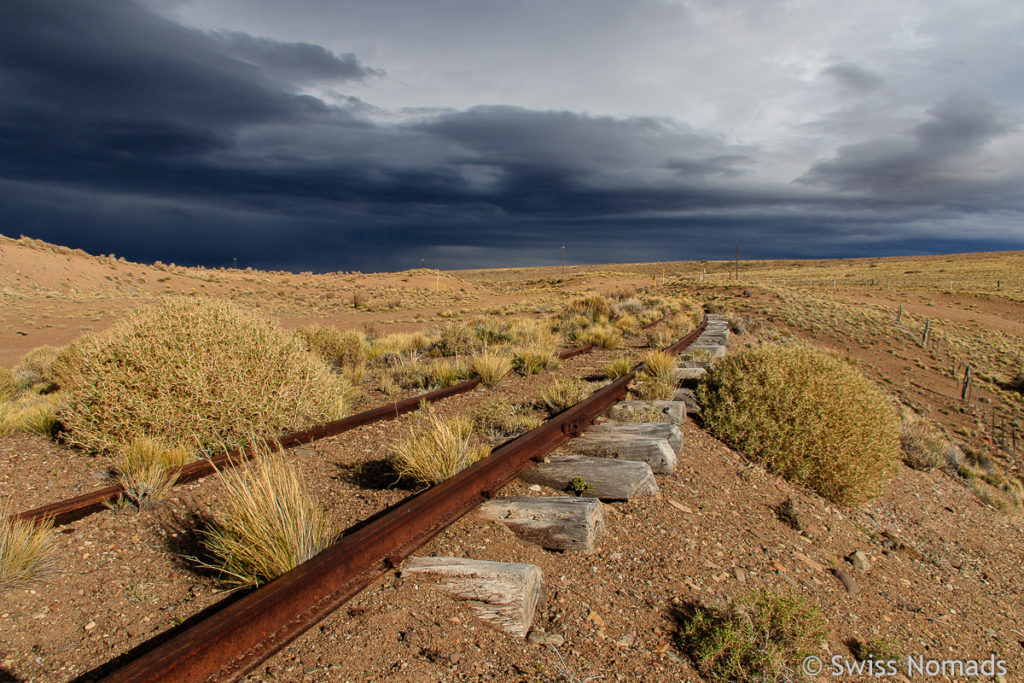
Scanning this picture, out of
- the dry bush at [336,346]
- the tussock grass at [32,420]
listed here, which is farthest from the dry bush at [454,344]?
the tussock grass at [32,420]

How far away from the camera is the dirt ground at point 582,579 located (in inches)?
91.7

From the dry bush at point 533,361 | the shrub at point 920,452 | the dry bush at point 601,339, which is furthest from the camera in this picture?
the dry bush at point 601,339

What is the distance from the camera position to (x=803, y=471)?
5.11 meters

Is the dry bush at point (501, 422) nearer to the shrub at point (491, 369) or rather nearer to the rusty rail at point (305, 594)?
the rusty rail at point (305, 594)

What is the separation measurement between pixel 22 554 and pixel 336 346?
8488mm

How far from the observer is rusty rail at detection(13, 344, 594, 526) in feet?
11.4

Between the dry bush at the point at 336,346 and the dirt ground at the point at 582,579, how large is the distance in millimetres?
4427

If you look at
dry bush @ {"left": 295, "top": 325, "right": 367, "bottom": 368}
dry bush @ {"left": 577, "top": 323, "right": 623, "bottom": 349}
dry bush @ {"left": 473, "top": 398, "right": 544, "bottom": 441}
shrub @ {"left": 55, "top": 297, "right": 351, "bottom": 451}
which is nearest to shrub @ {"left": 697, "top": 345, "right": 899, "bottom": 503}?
dry bush @ {"left": 473, "top": 398, "right": 544, "bottom": 441}

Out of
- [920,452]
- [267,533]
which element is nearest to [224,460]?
[267,533]

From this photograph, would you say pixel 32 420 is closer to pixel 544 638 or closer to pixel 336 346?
pixel 336 346

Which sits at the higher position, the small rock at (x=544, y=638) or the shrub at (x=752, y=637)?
the small rock at (x=544, y=638)

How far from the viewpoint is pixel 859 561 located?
406cm

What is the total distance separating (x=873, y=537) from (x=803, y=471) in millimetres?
732

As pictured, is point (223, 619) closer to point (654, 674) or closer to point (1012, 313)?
point (654, 674)
